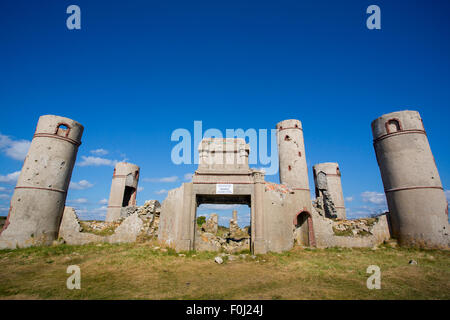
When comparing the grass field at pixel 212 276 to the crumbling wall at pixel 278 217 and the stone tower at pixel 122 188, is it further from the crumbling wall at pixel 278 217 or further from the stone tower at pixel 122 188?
the stone tower at pixel 122 188

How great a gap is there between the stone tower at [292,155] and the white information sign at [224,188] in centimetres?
693

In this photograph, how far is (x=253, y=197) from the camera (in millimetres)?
13445

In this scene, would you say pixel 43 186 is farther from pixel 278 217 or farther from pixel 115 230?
pixel 278 217

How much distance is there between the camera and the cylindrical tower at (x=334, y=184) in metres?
24.9

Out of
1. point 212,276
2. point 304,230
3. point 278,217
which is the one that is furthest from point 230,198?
point 212,276

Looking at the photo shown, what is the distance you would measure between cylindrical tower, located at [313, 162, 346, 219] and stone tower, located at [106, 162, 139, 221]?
2236cm

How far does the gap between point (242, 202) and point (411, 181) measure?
39.6ft

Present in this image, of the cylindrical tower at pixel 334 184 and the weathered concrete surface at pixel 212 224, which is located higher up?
the cylindrical tower at pixel 334 184

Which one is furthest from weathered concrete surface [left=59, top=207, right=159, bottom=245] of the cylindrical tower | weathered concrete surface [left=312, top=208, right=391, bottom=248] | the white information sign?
the cylindrical tower

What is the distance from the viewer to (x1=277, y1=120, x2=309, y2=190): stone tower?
18.5 metres

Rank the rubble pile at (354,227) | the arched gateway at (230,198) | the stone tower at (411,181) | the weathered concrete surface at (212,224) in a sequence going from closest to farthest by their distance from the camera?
the arched gateway at (230,198) < the stone tower at (411,181) < the rubble pile at (354,227) < the weathered concrete surface at (212,224)

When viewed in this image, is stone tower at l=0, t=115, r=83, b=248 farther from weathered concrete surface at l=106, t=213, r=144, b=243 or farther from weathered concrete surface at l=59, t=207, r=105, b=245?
weathered concrete surface at l=106, t=213, r=144, b=243

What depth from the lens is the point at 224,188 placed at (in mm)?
13695

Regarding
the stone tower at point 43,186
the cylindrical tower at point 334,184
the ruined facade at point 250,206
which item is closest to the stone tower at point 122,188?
the stone tower at point 43,186
